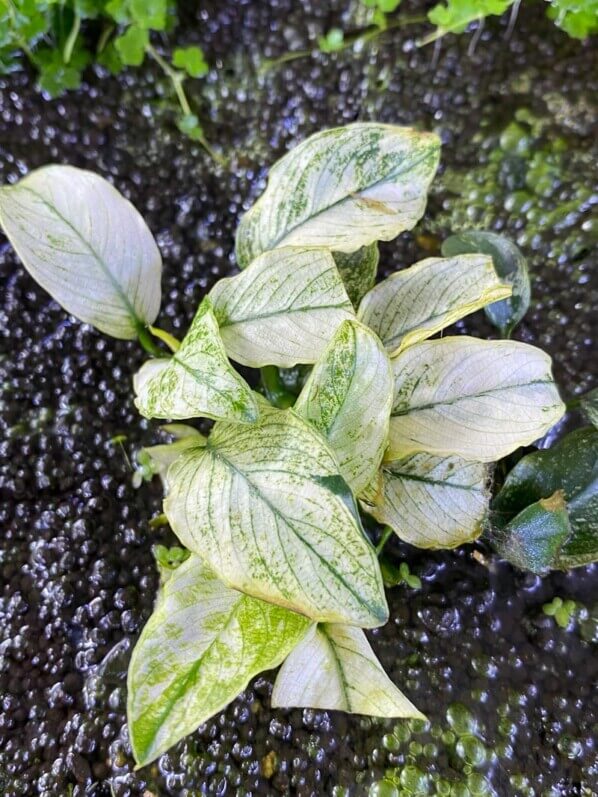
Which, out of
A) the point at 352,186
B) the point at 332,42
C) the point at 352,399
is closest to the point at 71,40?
the point at 332,42

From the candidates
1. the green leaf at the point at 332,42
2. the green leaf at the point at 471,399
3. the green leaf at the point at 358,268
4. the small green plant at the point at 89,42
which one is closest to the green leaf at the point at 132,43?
the small green plant at the point at 89,42

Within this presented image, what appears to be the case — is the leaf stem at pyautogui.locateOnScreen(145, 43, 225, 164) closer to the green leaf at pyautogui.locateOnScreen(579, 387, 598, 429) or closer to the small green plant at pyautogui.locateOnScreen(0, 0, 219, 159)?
the small green plant at pyautogui.locateOnScreen(0, 0, 219, 159)

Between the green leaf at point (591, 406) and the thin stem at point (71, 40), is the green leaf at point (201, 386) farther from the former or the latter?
the thin stem at point (71, 40)

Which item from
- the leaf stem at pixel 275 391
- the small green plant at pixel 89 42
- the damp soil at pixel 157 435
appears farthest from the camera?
the small green plant at pixel 89 42

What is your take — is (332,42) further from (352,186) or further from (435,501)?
(435,501)

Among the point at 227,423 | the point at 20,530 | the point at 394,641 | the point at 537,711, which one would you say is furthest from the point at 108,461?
the point at 537,711

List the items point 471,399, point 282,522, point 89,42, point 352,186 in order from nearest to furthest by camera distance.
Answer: point 282,522
point 471,399
point 352,186
point 89,42

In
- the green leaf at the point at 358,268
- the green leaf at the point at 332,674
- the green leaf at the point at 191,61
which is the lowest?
the green leaf at the point at 332,674

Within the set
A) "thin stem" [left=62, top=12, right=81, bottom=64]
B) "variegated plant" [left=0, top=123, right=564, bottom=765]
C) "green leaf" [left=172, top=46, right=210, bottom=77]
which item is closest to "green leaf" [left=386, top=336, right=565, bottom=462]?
"variegated plant" [left=0, top=123, right=564, bottom=765]
